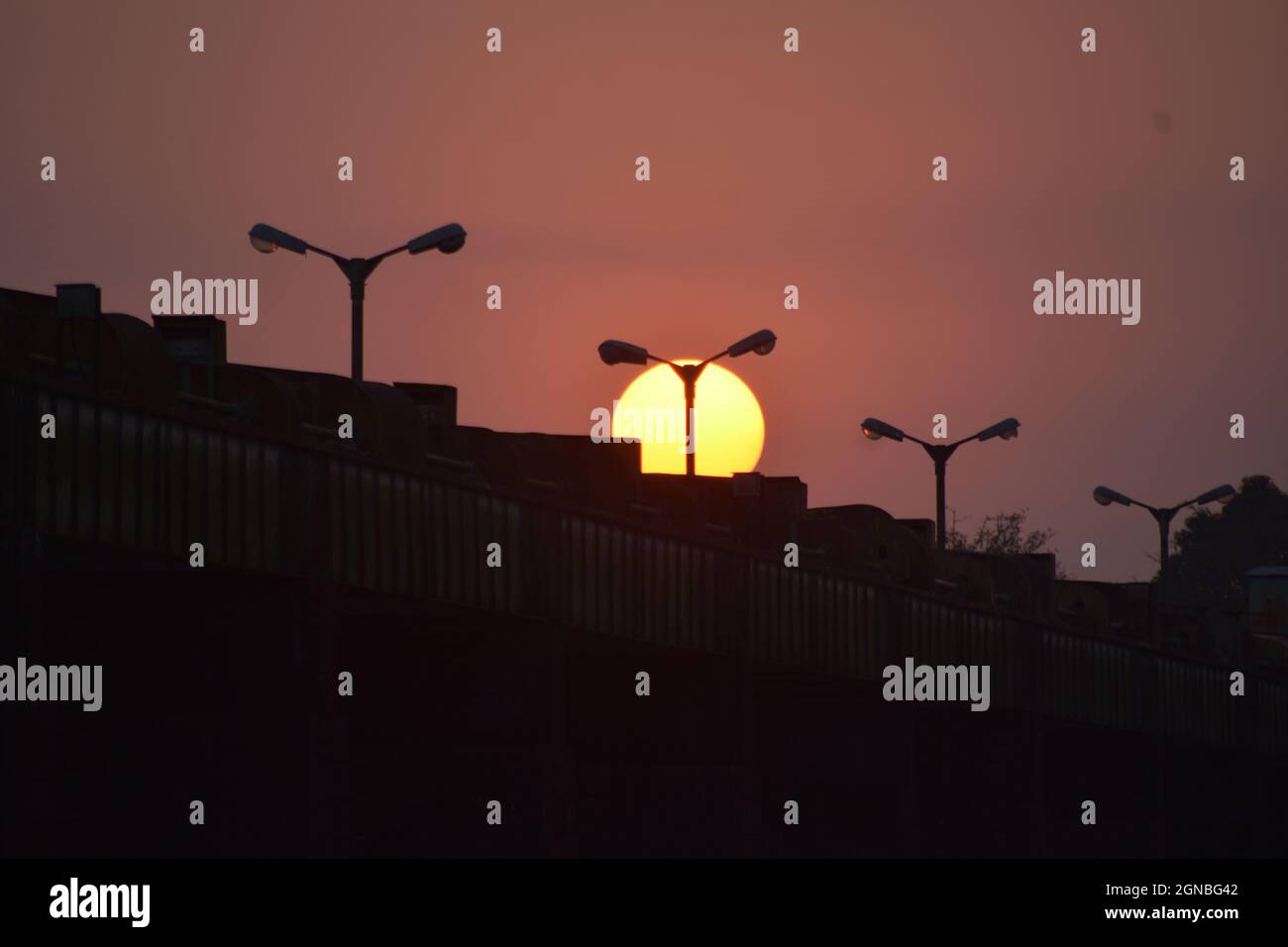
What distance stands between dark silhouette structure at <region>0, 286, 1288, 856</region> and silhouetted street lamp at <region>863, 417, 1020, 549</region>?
13.7 feet

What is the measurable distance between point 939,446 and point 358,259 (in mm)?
24268

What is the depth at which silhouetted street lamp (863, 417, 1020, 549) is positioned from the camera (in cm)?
6950

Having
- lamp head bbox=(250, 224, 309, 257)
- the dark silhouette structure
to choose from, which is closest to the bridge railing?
the dark silhouette structure

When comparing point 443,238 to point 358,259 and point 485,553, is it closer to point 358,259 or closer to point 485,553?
point 358,259

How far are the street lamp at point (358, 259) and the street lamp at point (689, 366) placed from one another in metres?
8.94

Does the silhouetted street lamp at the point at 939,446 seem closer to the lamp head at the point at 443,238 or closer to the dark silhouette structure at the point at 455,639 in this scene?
the dark silhouette structure at the point at 455,639

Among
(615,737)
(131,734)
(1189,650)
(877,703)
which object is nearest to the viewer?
(131,734)

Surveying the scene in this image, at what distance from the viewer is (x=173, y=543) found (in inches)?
1907

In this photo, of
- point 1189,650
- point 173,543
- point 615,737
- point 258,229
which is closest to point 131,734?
point 173,543

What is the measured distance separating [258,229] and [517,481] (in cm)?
1556

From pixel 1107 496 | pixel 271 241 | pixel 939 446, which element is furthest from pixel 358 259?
pixel 1107 496

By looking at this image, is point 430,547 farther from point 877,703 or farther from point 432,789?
point 877,703
